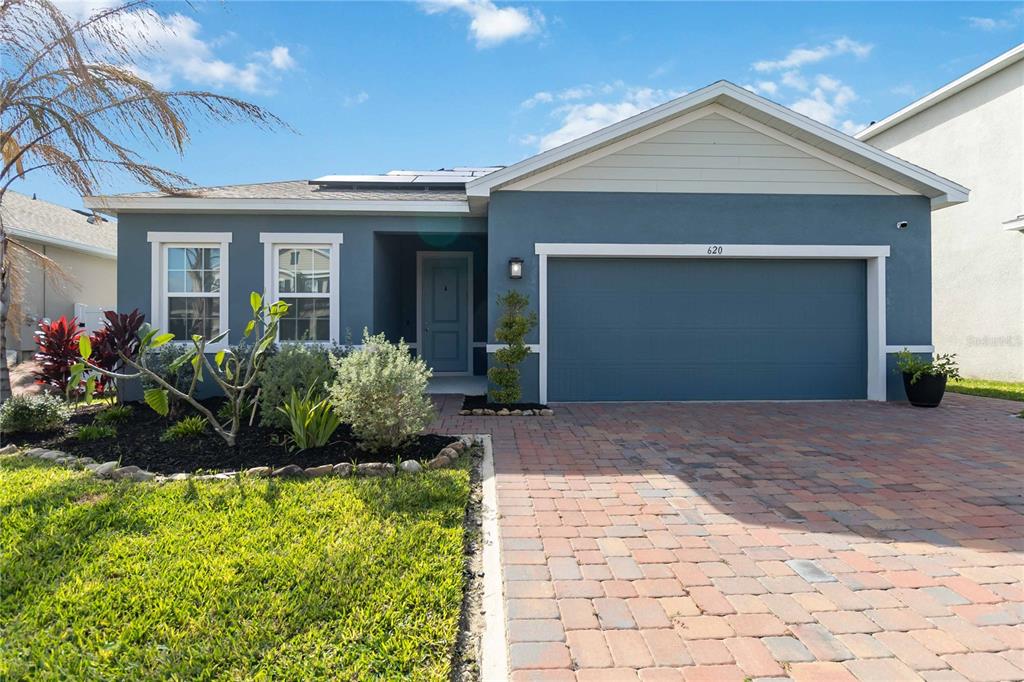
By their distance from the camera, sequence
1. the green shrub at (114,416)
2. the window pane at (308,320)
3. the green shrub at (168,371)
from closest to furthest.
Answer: the green shrub at (114,416) → the green shrub at (168,371) → the window pane at (308,320)

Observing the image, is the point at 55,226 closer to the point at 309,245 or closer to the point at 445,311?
the point at 309,245

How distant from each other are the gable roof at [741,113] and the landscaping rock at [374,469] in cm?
455

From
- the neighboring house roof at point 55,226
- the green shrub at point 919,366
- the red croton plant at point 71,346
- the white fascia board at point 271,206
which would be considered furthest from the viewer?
the neighboring house roof at point 55,226

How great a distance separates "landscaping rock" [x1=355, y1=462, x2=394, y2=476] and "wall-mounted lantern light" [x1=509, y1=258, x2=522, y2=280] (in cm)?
400

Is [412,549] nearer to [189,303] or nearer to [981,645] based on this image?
[981,645]

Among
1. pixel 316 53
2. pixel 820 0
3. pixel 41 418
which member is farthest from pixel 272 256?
pixel 820 0

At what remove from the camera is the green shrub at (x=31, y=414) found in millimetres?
5363

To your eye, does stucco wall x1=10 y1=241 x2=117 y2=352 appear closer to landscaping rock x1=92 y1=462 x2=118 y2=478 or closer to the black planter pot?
landscaping rock x1=92 y1=462 x2=118 y2=478

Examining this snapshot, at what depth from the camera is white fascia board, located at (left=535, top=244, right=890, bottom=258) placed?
25.8ft

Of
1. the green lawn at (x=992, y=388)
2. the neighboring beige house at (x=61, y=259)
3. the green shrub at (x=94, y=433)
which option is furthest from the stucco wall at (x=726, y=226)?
the neighboring beige house at (x=61, y=259)

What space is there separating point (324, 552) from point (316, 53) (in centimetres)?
751

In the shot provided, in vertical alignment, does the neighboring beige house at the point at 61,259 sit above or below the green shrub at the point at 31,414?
above

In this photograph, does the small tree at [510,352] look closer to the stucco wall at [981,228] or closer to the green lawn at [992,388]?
the green lawn at [992,388]

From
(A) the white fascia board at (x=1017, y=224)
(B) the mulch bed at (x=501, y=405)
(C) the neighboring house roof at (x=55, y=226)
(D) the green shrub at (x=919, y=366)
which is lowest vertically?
(B) the mulch bed at (x=501, y=405)
